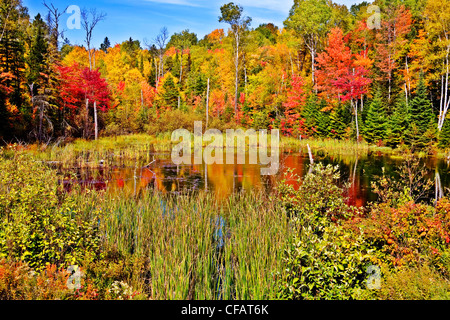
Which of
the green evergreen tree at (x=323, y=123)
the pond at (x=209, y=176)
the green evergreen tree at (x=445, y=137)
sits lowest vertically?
the pond at (x=209, y=176)

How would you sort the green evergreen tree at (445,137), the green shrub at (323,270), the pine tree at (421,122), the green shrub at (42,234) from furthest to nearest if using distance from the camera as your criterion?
the pine tree at (421,122) → the green evergreen tree at (445,137) → the green shrub at (42,234) → the green shrub at (323,270)

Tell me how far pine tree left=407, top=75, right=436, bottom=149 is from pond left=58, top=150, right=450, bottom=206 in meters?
3.18

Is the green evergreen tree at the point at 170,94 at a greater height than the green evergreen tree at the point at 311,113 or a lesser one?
greater

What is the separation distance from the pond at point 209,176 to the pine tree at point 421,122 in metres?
3.18

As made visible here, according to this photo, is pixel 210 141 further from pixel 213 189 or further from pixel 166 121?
pixel 213 189

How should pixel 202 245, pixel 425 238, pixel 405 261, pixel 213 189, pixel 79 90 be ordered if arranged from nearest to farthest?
1. pixel 405 261
2. pixel 425 238
3. pixel 202 245
4. pixel 213 189
5. pixel 79 90

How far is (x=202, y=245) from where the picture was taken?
227 inches

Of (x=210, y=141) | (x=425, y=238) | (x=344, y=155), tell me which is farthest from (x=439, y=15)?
(x=425, y=238)

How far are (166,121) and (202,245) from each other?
26408mm

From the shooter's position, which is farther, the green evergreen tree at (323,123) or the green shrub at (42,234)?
the green evergreen tree at (323,123)

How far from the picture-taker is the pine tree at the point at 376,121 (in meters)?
26.6

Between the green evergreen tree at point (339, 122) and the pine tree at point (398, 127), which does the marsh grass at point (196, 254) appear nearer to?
the pine tree at point (398, 127)

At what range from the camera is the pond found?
12.7 metres

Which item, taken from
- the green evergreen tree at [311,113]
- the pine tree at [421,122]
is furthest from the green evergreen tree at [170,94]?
the pine tree at [421,122]
